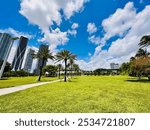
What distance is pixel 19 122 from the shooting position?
6.88 meters

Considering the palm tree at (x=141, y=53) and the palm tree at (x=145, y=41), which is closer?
the palm tree at (x=145, y=41)

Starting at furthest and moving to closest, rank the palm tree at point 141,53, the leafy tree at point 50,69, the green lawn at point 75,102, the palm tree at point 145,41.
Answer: the leafy tree at point 50,69
the palm tree at point 141,53
the palm tree at point 145,41
the green lawn at point 75,102

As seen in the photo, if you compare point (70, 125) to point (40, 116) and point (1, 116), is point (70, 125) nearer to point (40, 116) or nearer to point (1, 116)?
point (40, 116)

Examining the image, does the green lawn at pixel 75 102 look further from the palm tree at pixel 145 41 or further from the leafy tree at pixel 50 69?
the leafy tree at pixel 50 69

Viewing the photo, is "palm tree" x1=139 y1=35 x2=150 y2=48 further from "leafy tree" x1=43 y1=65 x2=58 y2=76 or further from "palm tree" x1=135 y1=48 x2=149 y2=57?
"leafy tree" x1=43 y1=65 x2=58 y2=76

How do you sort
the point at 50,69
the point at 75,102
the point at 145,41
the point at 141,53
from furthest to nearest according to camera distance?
the point at 50,69
the point at 141,53
the point at 145,41
the point at 75,102

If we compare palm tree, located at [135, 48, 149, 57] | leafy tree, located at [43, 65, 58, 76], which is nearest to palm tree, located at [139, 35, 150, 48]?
palm tree, located at [135, 48, 149, 57]

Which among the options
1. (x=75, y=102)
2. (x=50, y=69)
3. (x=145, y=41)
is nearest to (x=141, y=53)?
(x=145, y=41)

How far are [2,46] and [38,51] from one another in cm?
5856

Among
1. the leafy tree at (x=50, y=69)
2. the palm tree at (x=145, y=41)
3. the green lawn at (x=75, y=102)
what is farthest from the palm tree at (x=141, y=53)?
the leafy tree at (x=50, y=69)

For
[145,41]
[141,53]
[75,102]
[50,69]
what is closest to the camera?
[75,102]

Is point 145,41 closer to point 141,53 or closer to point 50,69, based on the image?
point 141,53

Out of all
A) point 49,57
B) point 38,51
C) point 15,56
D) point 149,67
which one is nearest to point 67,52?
point 49,57

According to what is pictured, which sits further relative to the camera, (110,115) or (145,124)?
(110,115)
